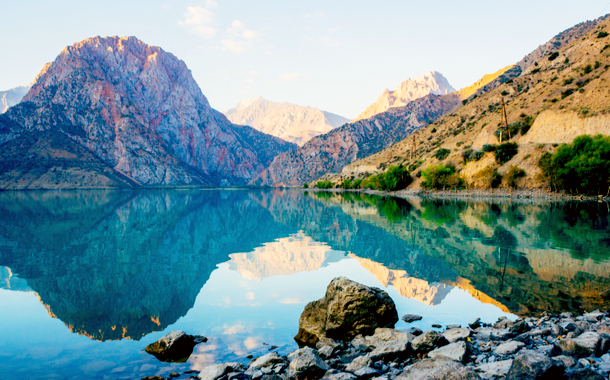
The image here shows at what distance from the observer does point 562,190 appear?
61906 millimetres

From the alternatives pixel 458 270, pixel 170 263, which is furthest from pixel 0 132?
pixel 458 270

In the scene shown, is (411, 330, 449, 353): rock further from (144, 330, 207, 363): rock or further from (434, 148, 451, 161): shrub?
(434, 148, 451, 161): shrub

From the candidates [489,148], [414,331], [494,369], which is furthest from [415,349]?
[489,148]

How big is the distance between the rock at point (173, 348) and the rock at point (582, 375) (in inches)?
320

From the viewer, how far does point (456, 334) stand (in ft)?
30.7

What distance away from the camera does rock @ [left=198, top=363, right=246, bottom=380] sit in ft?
25.3

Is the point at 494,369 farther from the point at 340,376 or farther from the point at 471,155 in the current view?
the point at 471,155

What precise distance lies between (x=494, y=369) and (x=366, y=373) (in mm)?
2413

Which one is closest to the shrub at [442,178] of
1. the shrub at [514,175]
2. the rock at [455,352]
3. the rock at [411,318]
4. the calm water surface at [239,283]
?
the shrub at [514,175]

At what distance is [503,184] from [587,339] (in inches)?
2907

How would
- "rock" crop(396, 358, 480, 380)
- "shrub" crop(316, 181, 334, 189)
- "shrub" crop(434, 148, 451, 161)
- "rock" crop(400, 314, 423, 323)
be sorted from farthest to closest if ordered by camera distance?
1. "shrub" crop(316, 181, 334, 189)
2. "shrub" crop(434, 148, 451, 161)
3. "rock" crop(400, 314, 423, 323)
4. "rock" crop(396, 358, 480, 380)

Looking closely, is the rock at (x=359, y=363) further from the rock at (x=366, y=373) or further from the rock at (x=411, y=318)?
the rock at (x=411, y=318)

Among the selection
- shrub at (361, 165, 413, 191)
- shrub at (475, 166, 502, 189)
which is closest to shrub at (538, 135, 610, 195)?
shrub at (475, 166, 502, 189)

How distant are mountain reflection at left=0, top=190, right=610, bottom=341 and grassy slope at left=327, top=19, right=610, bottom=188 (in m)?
39.3
